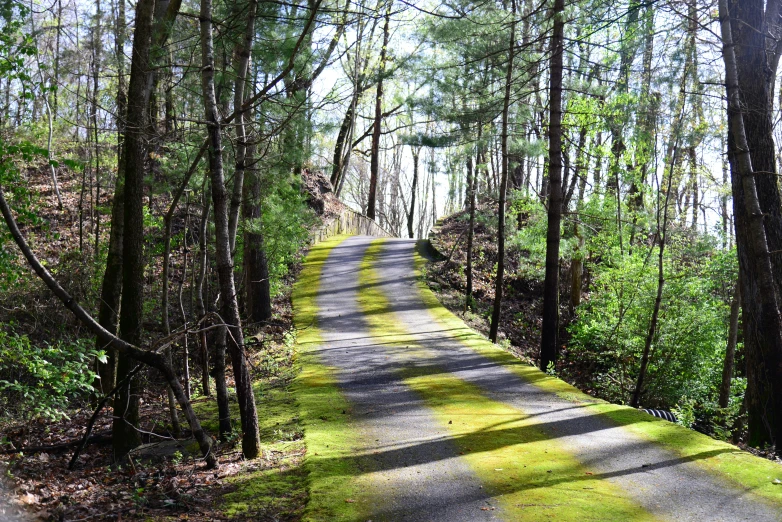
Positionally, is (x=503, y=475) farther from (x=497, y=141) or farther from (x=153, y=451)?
(x=497, y=141)

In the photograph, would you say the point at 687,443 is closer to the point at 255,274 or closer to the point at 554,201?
the point at 554,201

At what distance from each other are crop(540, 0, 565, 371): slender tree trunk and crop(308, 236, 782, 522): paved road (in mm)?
1837

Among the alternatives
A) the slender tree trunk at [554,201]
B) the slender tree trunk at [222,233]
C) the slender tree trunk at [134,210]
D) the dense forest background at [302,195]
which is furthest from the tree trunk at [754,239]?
the slender tree trunk at [134,210]

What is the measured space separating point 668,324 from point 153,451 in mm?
11530

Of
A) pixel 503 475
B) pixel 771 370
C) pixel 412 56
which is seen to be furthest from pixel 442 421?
pixel 412 56

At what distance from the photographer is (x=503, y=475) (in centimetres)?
652

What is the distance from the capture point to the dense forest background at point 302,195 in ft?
25.3

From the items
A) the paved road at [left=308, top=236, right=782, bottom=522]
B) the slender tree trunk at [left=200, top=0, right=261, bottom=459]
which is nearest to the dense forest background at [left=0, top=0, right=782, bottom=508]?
the slender tree trunk at [left=200, top=0, right=261, bottom=459]

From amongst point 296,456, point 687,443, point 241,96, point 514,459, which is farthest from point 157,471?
point 687,443

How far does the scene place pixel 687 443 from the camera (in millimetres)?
7648

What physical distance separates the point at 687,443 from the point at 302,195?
1124 cm

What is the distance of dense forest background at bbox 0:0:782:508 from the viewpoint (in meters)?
7.71

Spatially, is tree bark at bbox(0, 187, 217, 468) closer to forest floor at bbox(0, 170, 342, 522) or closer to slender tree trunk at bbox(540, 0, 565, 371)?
forest floor at bbox(0, 170, 342, 522)

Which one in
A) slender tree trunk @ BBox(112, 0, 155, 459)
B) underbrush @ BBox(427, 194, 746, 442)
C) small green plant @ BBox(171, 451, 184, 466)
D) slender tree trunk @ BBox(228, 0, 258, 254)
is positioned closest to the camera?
small green plant @ BBox(171, 451, 184, 466)
